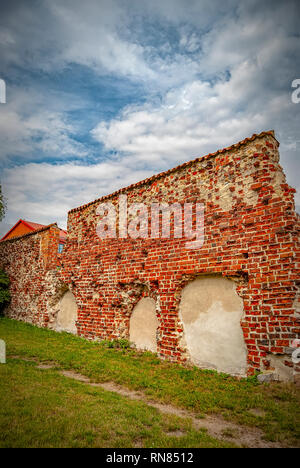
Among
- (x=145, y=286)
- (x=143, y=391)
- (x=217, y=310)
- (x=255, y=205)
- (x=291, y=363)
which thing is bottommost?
(x=143, y=391)

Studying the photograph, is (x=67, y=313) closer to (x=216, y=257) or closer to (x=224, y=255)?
(x=216, y=257)

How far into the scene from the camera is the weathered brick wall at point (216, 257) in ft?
15.4

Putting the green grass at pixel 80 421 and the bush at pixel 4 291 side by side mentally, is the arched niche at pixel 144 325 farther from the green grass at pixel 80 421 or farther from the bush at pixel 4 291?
the bush at pixel 4 291

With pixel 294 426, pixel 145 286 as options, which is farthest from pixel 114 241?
pixel 294 426

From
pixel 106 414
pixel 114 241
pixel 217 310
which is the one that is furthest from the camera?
pixel 114 241

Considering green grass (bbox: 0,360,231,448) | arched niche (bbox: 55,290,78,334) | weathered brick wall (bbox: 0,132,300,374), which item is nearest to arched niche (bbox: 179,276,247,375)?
weathered brick wall (bbox: 0,132,300,374)

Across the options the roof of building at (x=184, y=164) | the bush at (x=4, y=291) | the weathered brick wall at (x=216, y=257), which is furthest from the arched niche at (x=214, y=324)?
the bush at (x=4, y=291)

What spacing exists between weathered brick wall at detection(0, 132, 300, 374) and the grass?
684 mm

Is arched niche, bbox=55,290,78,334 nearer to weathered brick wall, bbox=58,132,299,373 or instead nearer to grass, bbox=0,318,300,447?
weathered brick wall, bbox=58,132,299,373

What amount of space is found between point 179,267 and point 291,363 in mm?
2731

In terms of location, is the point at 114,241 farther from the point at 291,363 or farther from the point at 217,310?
the point at 291,363

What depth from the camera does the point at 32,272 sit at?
39.5 ft

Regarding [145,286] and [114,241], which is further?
[114,241]

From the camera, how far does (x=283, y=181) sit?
511 centimetres
